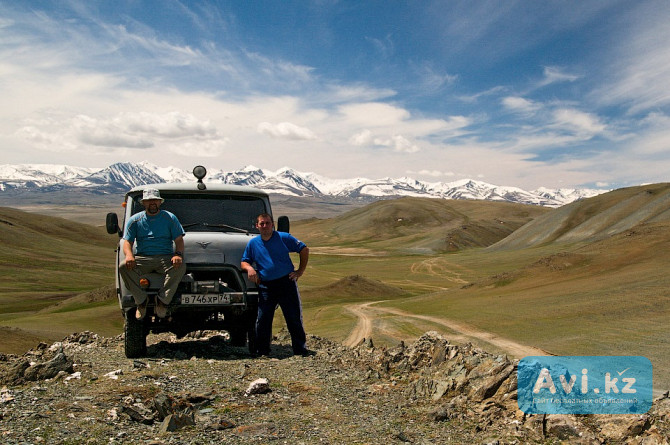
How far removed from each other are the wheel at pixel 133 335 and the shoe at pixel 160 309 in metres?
0.65

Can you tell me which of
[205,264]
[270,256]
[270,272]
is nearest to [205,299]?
[205,264]

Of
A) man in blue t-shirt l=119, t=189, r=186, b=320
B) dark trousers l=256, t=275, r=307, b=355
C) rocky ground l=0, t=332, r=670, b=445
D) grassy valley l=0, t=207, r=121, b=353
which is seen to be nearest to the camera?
rocky ground l=0, t=332, r=670, b=445

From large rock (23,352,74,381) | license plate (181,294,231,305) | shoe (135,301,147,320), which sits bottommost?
large rock (23,352,74,381)

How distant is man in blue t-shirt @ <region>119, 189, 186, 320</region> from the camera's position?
29.4ft

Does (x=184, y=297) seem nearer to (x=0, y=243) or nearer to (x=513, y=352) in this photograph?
(x=513, y=352)

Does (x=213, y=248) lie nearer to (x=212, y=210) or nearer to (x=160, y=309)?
(x=212, y=210)

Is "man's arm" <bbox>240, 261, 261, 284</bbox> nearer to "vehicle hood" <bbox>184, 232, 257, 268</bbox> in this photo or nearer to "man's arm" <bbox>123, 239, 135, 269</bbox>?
"vehicle hood" <bbox>184, 232, 257, 268</bbox>

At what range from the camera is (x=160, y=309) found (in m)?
9.08

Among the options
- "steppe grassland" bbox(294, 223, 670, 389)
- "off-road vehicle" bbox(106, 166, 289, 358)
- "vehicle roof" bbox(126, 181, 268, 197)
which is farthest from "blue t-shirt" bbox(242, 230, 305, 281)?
"steppe grassland" bbox(294, 223, 670, 389)

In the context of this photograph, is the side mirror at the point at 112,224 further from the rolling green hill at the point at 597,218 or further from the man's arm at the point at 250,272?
the rolling green hill at the point at 597,218

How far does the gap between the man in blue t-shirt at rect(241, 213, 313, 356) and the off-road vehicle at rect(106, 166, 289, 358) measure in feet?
1.02

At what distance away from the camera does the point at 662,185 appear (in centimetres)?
11838

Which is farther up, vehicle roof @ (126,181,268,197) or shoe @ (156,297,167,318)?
vehicle roof @ (126,181,268,197)

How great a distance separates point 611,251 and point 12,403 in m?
45.4
